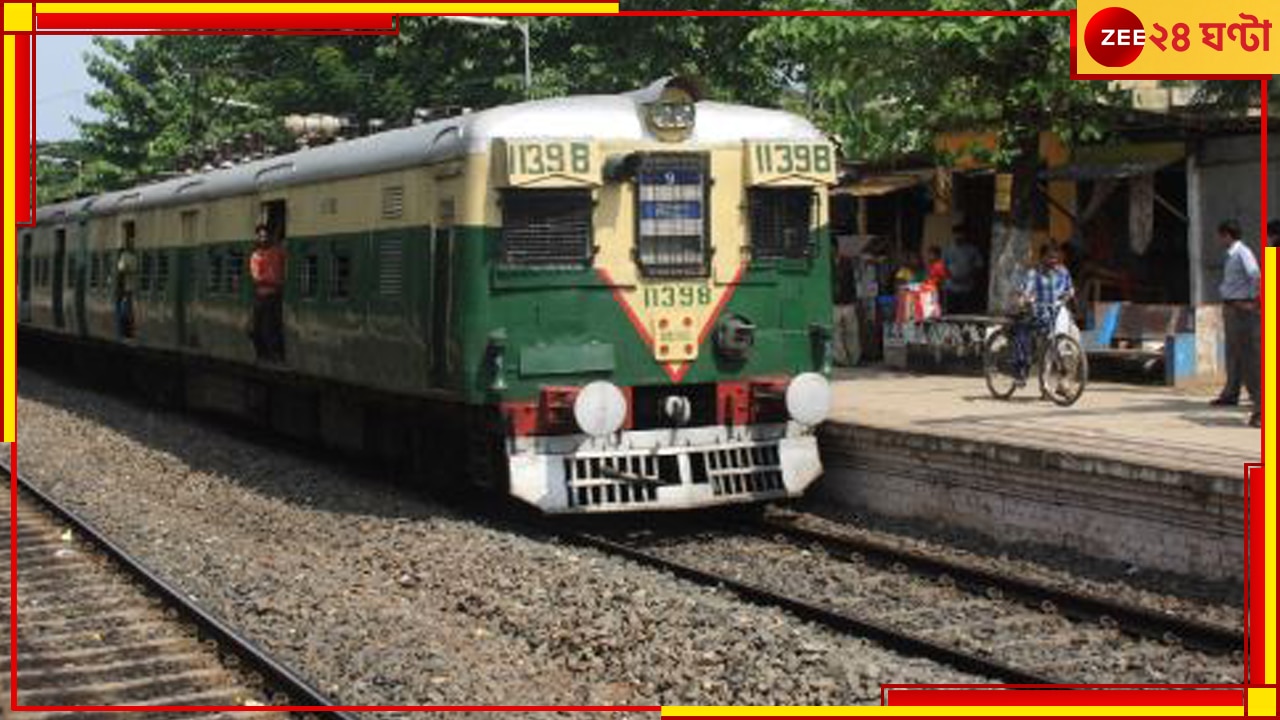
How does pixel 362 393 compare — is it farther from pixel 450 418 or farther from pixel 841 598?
pixel 841 598

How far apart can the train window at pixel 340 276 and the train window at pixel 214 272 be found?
3.79 meters

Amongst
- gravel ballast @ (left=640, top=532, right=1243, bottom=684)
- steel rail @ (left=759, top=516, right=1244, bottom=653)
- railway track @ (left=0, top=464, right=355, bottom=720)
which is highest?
steel rail @ (left=759, top=516, right=1244, bottom=653)

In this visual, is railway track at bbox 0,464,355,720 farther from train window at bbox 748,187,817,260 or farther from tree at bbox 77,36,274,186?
tree at bbox 77,36,274,186

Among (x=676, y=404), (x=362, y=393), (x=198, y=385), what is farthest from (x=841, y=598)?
(x=198, y=385)

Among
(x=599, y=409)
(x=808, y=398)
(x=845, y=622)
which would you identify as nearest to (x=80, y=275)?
(x=599, y=409)

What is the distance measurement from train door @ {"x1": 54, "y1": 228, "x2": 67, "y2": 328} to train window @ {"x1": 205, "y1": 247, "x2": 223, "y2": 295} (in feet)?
30.7

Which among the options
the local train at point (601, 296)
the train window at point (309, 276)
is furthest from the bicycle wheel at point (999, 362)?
the train window at point (309, 276)

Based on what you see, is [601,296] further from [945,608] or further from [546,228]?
[945,608]

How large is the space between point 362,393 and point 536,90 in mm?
15502

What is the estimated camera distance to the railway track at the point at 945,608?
8.15 m

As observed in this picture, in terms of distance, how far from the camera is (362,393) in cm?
1403

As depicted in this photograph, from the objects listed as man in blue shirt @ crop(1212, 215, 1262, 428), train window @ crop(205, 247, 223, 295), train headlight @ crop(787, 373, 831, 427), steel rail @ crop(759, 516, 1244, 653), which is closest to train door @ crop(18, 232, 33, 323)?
train window @ crop(205, 247, 223, 295)

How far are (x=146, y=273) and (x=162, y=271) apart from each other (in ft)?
3.12

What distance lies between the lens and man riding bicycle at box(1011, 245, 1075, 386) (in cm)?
1529
